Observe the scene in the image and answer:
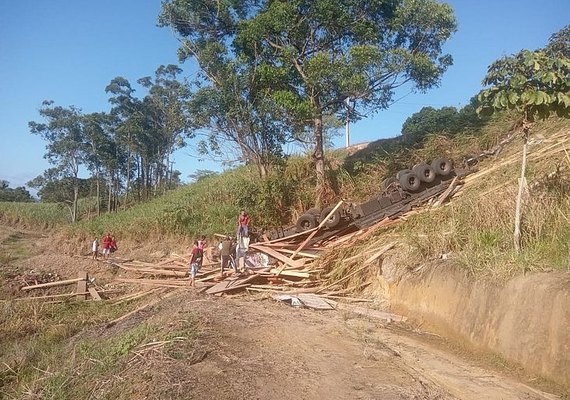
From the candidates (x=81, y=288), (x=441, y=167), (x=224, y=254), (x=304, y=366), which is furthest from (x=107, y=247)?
(x=304, y=366)

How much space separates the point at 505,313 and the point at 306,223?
7782 millimetres

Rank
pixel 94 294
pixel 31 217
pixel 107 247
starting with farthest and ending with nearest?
pixel 31 217 → pixel 107 247 → pixel 94 294

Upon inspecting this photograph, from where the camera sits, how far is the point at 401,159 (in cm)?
1731

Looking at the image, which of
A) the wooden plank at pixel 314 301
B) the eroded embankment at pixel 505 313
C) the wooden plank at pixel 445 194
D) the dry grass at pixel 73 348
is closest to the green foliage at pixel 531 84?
the eroded embankment at pixel 505 313

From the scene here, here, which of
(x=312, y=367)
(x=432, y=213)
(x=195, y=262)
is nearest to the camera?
(x=312, y=367)

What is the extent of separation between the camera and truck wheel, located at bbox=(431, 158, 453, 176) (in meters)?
12.6

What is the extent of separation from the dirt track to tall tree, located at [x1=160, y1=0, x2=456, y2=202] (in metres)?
8.92

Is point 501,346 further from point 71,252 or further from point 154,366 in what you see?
point 71,252

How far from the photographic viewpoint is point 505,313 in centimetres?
600

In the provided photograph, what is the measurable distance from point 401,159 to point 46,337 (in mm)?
13041

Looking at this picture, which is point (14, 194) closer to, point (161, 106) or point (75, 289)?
point (161, 106)

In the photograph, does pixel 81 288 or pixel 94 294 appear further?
pixel 81 288

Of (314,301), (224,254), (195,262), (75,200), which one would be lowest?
(314,301)

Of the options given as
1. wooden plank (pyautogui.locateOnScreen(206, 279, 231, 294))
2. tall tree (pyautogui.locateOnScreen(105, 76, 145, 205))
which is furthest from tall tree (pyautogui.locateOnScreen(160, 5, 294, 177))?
tall tree (pyautogui.locateOnScreen(105, 76, 145, 205))
